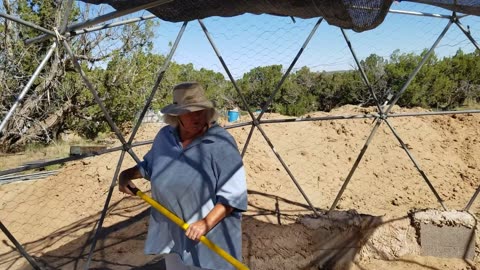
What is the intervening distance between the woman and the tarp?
86cm

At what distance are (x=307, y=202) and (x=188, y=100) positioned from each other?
298cm

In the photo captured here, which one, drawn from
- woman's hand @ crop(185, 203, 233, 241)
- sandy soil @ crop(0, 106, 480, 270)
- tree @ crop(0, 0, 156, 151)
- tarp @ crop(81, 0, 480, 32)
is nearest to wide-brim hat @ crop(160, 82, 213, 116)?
woman's hand @ crop(185, 203, 233, 241)

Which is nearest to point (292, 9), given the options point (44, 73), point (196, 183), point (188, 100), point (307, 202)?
point (188, 100)

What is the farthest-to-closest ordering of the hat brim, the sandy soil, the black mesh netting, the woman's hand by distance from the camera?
the sandy soil
the black mesh netting
the hat brim
the woman's hand

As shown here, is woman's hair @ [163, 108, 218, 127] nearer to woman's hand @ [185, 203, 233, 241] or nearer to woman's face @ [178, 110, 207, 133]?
woman's face @ [178, 110, 207, 133]

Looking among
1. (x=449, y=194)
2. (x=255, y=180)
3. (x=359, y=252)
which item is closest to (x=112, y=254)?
(x=255, y=180)

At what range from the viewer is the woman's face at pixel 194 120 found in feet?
6.64

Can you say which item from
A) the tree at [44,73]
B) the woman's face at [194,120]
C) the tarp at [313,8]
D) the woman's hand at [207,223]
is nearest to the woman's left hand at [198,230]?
the woman's hand at [207,223]

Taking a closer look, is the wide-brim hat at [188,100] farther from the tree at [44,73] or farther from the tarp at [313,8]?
the tree at [44,73]

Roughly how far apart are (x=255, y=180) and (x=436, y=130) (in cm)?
420

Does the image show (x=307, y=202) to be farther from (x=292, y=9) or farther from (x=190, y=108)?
(x=190, y=108)

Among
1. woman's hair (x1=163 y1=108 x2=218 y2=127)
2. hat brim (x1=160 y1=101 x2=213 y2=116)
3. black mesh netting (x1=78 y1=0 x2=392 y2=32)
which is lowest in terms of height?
woman's hair (x1=163 y1=108 x2=218 y2=127)

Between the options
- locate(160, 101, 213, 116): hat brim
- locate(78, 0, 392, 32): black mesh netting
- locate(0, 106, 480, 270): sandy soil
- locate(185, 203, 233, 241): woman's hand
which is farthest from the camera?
locate(0, 106, 480, 270): sandy soil

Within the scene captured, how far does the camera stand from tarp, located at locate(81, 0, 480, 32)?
226 cm
